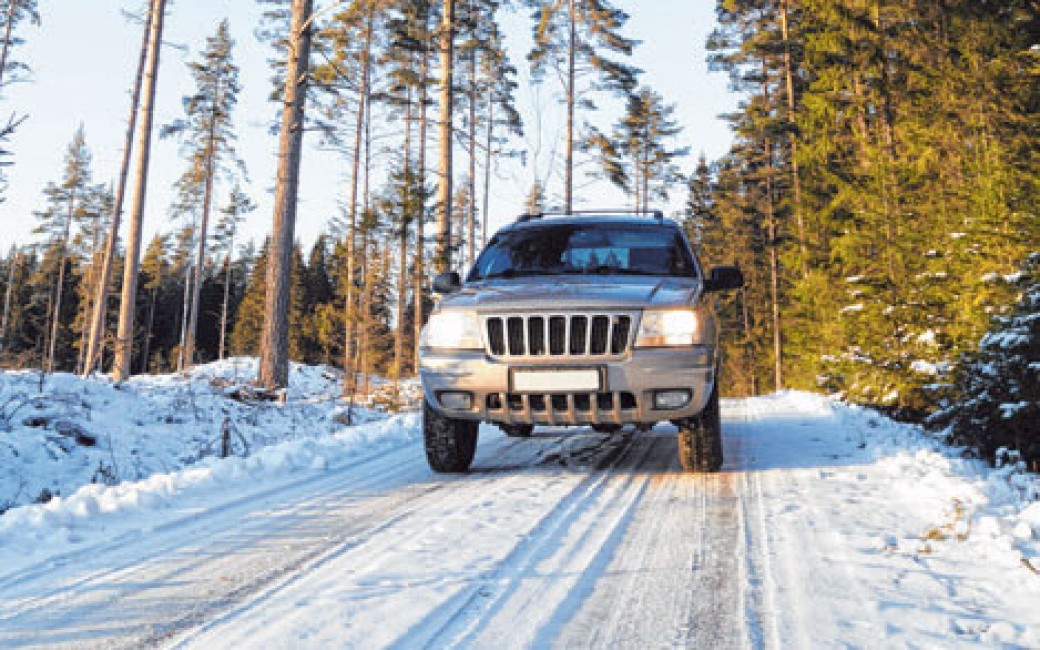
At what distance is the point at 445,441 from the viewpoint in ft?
15.0

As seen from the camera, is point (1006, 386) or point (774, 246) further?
point (774, 246)

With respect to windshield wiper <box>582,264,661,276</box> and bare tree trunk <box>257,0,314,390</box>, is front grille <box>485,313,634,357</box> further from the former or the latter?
bare tree trunk <box>257,0,314,390</box>

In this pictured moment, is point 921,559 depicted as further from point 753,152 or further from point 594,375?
point 753,152

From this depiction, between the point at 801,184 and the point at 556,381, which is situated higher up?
the point at 801,184

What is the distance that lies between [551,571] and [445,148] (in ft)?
45.3

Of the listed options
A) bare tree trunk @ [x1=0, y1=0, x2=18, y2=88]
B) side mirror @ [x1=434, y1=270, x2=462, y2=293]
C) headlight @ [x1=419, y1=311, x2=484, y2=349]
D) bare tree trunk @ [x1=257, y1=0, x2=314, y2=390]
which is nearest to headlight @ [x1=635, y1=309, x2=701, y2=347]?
headlight @ [x1=419, y1=311, x2=484, y2=349]

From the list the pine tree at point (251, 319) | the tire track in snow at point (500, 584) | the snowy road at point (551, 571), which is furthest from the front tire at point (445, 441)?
the pine tree at point (251, 319)

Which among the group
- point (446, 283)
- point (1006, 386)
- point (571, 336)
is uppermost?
point (446, 283)

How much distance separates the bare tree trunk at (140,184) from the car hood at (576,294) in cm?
1334

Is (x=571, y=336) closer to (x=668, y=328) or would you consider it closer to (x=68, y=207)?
(x=668, y=328)

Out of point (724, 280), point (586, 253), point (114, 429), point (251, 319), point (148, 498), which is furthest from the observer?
point (251, 319)

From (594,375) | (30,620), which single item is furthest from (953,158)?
(30,620)

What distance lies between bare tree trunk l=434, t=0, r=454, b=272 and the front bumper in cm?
1057

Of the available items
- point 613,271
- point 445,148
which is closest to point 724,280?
→ point 613,271
